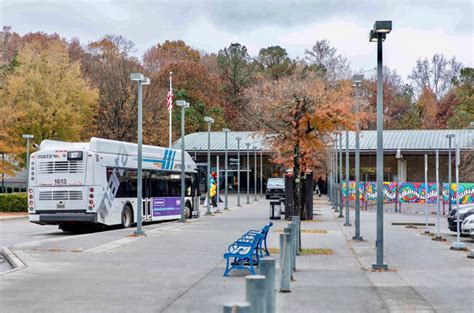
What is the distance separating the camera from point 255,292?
5340 millimetres

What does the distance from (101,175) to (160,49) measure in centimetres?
6705

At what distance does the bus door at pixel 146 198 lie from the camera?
2903 centimetres

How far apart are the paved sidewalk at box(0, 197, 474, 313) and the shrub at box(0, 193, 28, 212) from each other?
19799mm

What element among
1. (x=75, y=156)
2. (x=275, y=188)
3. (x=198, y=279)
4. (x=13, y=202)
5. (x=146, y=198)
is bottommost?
(x=198, y=279)

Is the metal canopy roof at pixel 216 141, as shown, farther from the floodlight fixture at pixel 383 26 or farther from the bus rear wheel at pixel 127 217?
the floodlight fixture at pixel 383 26

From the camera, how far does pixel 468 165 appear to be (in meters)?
57.8

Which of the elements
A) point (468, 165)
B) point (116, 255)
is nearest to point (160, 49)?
point (468, 165)

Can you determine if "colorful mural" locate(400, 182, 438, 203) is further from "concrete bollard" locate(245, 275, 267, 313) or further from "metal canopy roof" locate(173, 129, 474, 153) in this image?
"concrete bollard" locate(245, 275, 267, 313)

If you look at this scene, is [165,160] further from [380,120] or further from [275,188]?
[275,188]

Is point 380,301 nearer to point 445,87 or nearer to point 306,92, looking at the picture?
point 306,92

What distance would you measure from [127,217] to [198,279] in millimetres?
14115

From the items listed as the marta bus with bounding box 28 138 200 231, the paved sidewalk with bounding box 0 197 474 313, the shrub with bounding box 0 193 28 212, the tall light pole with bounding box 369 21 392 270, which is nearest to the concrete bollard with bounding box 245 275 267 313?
the paved sidewalk with bounding box 0 197 474 313

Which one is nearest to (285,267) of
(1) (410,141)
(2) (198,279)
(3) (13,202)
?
(2) (198,279)

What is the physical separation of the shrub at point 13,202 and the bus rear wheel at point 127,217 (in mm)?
14872
